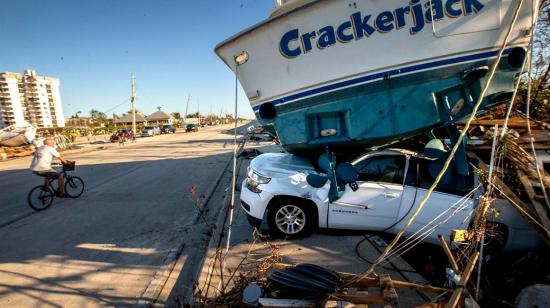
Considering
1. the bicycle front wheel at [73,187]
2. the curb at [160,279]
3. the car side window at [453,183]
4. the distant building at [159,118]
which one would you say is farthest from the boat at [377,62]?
the distant building at [159,118]

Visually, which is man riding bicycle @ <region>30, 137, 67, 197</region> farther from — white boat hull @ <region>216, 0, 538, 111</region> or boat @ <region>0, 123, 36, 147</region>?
boat @ <region>0, 123, 36, 147</region>

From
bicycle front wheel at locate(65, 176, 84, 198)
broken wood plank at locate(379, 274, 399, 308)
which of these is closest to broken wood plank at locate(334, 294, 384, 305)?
broken wood plank at locate(379, 274, 399, 308)

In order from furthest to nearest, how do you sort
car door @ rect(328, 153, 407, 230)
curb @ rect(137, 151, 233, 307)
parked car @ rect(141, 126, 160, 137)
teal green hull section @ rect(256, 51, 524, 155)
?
parked car @ rect(141, 126, 160, 137) < car door @ rect(328, 153, 407, 230) < teal green hull section @ rect(256, 51, 524, 155) < curb @ rect(137, 151, 233, 307)

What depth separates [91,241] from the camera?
15.7 feet

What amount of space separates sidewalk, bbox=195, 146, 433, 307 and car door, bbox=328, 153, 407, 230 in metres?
0.27

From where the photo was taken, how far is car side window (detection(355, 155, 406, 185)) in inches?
170

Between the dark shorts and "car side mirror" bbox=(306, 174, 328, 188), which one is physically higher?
the dark shorts

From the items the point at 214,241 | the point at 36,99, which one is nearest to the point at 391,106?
the point at 214,241

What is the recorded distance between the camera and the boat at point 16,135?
798 inches

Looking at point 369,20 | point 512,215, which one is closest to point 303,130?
point 369,20

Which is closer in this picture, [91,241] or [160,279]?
[160,279]

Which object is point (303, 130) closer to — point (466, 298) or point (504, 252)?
point (466, 298)

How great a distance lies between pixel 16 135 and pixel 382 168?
2586cm

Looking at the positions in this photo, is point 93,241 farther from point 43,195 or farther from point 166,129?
point 166,129
